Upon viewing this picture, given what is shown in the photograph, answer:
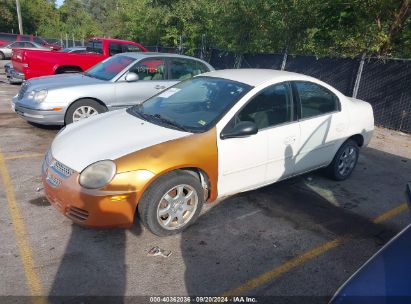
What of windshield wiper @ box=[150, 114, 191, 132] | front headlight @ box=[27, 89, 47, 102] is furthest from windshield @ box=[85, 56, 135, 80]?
windshield wiper @ box=[150, 114, 191, 132]

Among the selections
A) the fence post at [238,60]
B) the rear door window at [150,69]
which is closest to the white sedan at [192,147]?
the rear door window at [150,69]

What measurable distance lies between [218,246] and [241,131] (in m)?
1.17

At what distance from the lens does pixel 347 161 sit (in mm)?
5324

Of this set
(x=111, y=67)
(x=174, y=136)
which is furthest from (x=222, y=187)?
(x=111, y=67)

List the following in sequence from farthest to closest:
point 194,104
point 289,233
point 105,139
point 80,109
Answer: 1. point 80,109
2. point 194,104
3. point 289,233
4. point 105,139

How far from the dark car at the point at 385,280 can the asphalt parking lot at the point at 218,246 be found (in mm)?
1209

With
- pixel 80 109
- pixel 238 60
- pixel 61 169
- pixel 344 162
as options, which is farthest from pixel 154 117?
pixel 238 60

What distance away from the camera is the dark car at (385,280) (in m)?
1.64

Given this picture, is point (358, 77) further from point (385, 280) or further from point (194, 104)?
point (385, 280)

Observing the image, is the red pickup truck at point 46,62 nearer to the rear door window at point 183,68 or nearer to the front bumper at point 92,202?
the rear door window at point 183,68

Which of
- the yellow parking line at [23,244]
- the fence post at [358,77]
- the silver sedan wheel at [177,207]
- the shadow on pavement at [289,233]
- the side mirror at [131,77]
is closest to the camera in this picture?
the yellow parking line at [23,244]

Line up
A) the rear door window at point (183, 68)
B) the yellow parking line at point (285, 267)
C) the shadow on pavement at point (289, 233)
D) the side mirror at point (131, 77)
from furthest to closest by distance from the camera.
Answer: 1. the rear door window at point (183, 68)
2. the side mirror at point (131, 77)
3. the shadow on pavement at point (289, 233)
4. the yellow parking line at point (285, 267)

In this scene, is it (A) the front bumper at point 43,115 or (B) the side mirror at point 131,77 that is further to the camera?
(B) the side mirror at point 131,77

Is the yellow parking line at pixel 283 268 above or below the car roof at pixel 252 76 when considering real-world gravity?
below
